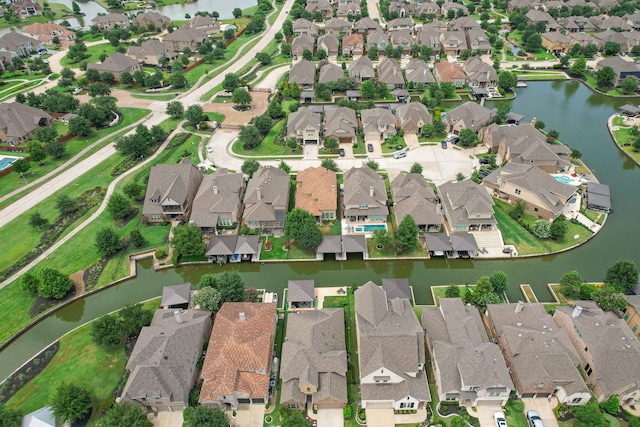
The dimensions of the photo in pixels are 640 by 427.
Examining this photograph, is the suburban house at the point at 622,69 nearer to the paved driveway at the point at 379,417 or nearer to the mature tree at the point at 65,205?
the paved driveway at the point at 379,417

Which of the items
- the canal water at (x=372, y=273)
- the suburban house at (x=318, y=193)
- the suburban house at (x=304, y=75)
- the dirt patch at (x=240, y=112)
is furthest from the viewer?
the suburban house at (x=304, y=75)

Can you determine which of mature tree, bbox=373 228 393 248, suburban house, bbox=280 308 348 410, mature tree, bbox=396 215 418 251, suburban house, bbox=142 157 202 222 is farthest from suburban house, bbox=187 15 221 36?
suburban house, bbox=280 308 348 410

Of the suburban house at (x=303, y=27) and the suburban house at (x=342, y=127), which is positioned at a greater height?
the suburban house at (x=303, y=27)

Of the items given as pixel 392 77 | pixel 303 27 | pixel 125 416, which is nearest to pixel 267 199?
pixel 125 416

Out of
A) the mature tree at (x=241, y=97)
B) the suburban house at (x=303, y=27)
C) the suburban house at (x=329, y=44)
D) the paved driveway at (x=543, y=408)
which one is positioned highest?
the suburban house at (x=303, y=27)

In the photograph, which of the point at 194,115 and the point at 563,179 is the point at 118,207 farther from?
the point at 563,179

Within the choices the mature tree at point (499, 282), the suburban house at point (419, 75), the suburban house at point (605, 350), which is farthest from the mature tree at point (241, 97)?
the suburban house at point (605, 350)

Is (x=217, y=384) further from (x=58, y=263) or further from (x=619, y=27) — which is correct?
(x=619, y=27)
